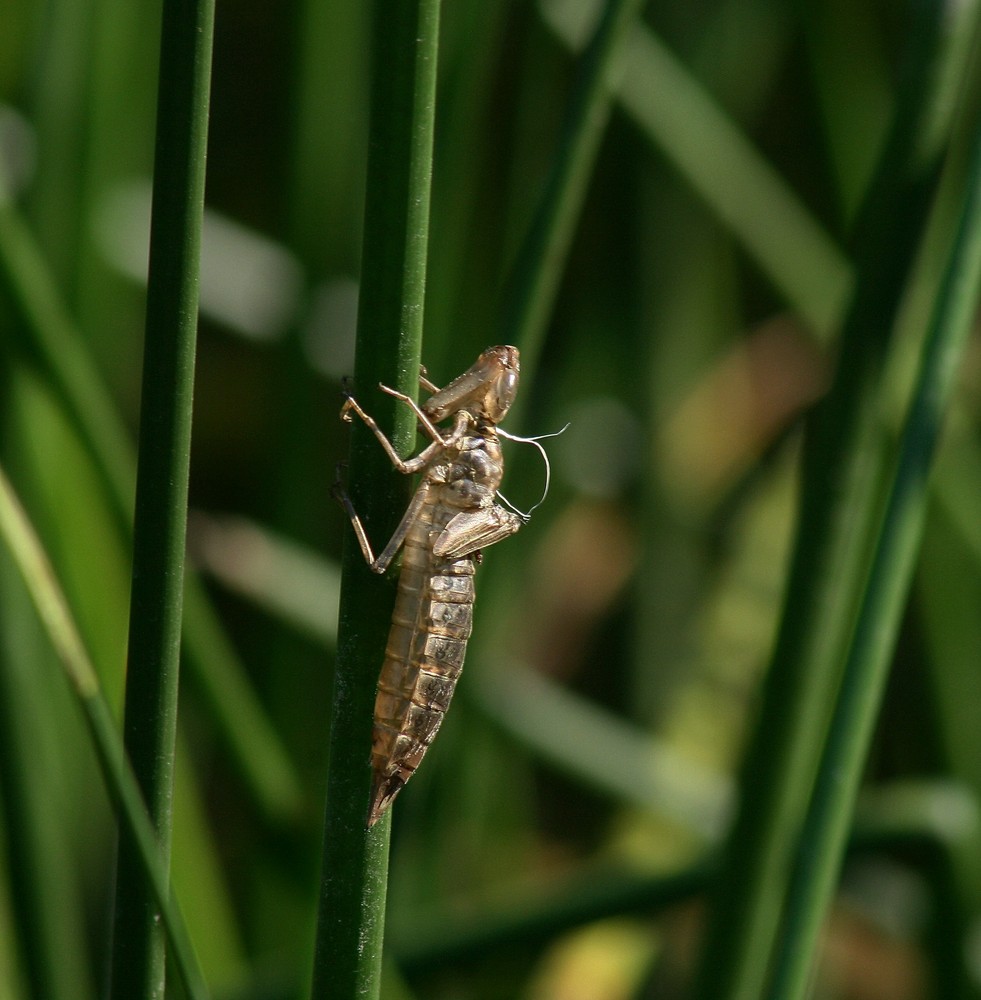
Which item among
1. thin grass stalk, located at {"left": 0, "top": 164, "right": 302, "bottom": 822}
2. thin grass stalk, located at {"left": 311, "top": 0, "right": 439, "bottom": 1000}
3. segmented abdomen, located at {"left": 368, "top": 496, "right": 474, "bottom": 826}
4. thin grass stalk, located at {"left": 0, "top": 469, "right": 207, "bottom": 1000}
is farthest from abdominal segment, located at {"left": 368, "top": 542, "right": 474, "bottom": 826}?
thin grass stalk, located at {"left": 0, "top": 164, "right": 302, "bottom": 822}

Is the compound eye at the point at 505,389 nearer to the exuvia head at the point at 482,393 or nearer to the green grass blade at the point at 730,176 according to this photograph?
the exuvia head at the point at 482,393

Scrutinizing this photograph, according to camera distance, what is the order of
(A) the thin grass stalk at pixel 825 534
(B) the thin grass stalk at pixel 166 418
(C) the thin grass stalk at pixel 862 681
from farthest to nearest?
(A) the thin grass stalk at pixel 825 534
(C) the thin grass stalk at pixel 862 681
(B) the thin grass stalk at pixel 166 418

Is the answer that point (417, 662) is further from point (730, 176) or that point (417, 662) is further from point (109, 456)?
point (730, 176)

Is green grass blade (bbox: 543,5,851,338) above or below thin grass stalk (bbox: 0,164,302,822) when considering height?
above

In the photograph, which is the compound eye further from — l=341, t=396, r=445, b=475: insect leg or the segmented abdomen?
l=341, t=396, r=445, b=475: insect leg

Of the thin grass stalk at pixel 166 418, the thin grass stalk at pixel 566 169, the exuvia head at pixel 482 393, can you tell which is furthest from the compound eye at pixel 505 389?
the thin grass stalk at pixel 166 418

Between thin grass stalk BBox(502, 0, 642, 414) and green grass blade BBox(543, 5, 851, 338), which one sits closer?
thin grass stalk BBox(502, 0, 642, 414)
